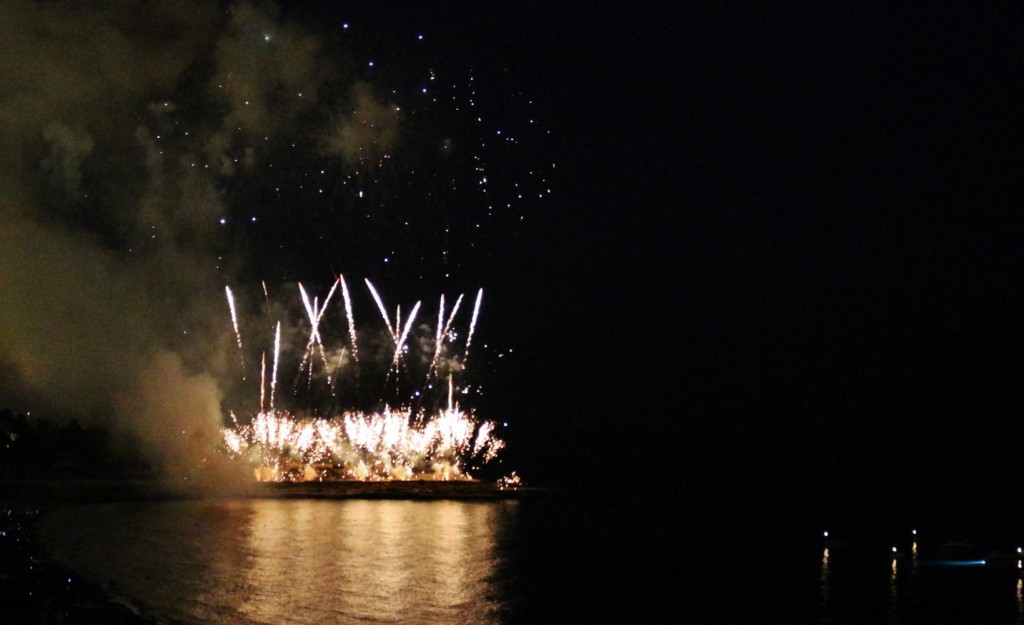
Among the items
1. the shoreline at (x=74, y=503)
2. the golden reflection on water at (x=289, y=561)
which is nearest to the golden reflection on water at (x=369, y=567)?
the golden reflection on water at (x=289, y=561)

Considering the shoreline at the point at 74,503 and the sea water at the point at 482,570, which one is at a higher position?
the shoreline at the point at 74,503

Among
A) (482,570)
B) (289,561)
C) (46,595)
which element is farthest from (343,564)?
(46,595)

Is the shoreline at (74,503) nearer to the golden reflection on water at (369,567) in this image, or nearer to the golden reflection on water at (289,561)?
the golden reflection on water at (289,561)

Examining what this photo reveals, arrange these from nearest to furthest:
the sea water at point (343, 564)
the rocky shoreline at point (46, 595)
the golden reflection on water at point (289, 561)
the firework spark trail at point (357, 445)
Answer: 1. the rocky shoreline at point (46, 595)
2. the golden reflection on water at point (289, 561)
3. the sea water at point (343, 564)
4. the firework spark trail at point (357, 445)

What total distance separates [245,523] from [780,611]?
18.1m

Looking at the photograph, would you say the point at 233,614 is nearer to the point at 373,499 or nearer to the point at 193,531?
the point at 193,531

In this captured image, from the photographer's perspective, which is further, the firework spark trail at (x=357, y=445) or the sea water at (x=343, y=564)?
the firework spark trail at (x=357, y=445)

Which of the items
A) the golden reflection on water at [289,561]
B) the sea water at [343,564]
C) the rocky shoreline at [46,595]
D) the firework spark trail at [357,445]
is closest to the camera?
the rocky shoreline at [46,595]

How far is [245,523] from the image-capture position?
31.4 metres

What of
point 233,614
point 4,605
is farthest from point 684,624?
point 4,605

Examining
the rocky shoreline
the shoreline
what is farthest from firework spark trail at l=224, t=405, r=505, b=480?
the rocky shoreline

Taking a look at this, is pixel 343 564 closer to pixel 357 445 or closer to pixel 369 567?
pixel 369 567

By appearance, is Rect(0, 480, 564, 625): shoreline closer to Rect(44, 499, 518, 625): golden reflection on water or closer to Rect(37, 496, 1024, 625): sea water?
Rect(37, 496, 1024, 625): sea water

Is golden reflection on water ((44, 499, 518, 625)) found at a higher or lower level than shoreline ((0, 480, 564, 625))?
lower
